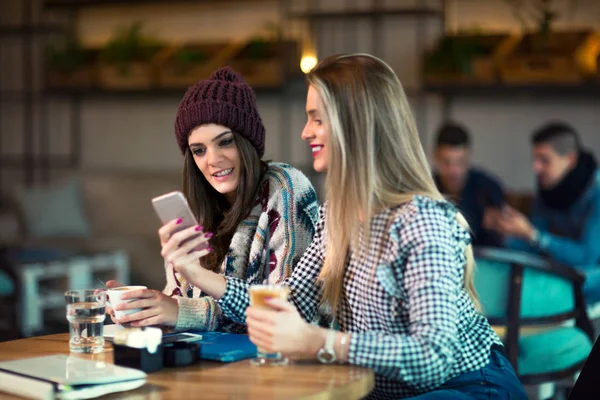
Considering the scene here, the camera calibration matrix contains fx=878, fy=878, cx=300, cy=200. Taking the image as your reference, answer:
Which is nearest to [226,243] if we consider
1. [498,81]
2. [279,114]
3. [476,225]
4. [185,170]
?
[185,170]

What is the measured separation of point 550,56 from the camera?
5.07 meters

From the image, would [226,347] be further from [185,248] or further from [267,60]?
[267,60]

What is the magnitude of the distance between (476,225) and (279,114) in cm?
260

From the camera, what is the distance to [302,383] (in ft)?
4.47

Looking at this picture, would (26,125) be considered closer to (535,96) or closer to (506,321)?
(535,96)

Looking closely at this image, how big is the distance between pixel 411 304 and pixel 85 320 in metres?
0.61

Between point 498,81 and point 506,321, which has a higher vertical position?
point 498,81

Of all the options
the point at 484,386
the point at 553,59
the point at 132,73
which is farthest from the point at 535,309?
the point at 132,73

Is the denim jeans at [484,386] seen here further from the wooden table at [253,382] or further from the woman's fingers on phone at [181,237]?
the woman's fingers on phone at [181,237]

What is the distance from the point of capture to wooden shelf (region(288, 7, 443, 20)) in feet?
18.8

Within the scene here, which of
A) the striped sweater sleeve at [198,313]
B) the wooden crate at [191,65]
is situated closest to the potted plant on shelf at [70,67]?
the wooden crate at [191,65]

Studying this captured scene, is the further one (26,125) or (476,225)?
(26,125)

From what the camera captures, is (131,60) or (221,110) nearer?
(221,110)

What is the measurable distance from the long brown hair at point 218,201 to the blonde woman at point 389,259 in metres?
0.40
